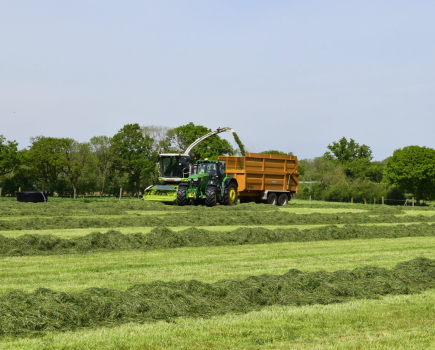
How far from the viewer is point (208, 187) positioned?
3006 centimetres

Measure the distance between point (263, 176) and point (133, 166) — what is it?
3458 cm

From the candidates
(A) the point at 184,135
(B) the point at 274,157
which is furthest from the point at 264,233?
(A) the point at 184,135

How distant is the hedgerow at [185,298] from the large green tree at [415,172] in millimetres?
49727

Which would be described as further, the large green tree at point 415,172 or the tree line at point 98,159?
the tree line at point 98,159

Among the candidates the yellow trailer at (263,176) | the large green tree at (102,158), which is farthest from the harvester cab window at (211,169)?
the large green tree at (102,158)

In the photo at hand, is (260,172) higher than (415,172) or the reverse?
the reverse

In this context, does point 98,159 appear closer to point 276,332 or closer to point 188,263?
point 188,263

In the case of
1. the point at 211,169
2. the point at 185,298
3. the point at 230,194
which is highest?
the point at 211,169

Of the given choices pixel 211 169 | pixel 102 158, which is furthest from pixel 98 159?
pixel 211 169

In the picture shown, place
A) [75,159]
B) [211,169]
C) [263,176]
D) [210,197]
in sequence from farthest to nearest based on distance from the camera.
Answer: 1. [75,159]
2. [263,176]
3. [211,169]
4. [210,197]

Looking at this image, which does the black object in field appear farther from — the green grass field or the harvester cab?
the green grass field

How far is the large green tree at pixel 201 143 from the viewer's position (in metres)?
66.7

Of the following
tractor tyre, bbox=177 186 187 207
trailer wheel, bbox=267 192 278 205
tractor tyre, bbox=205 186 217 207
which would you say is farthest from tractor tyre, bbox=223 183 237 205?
trailer wheel, bbox=267 192 278 205

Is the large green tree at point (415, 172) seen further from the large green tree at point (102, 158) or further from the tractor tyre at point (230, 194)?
the large green tree at point (102, 158)
